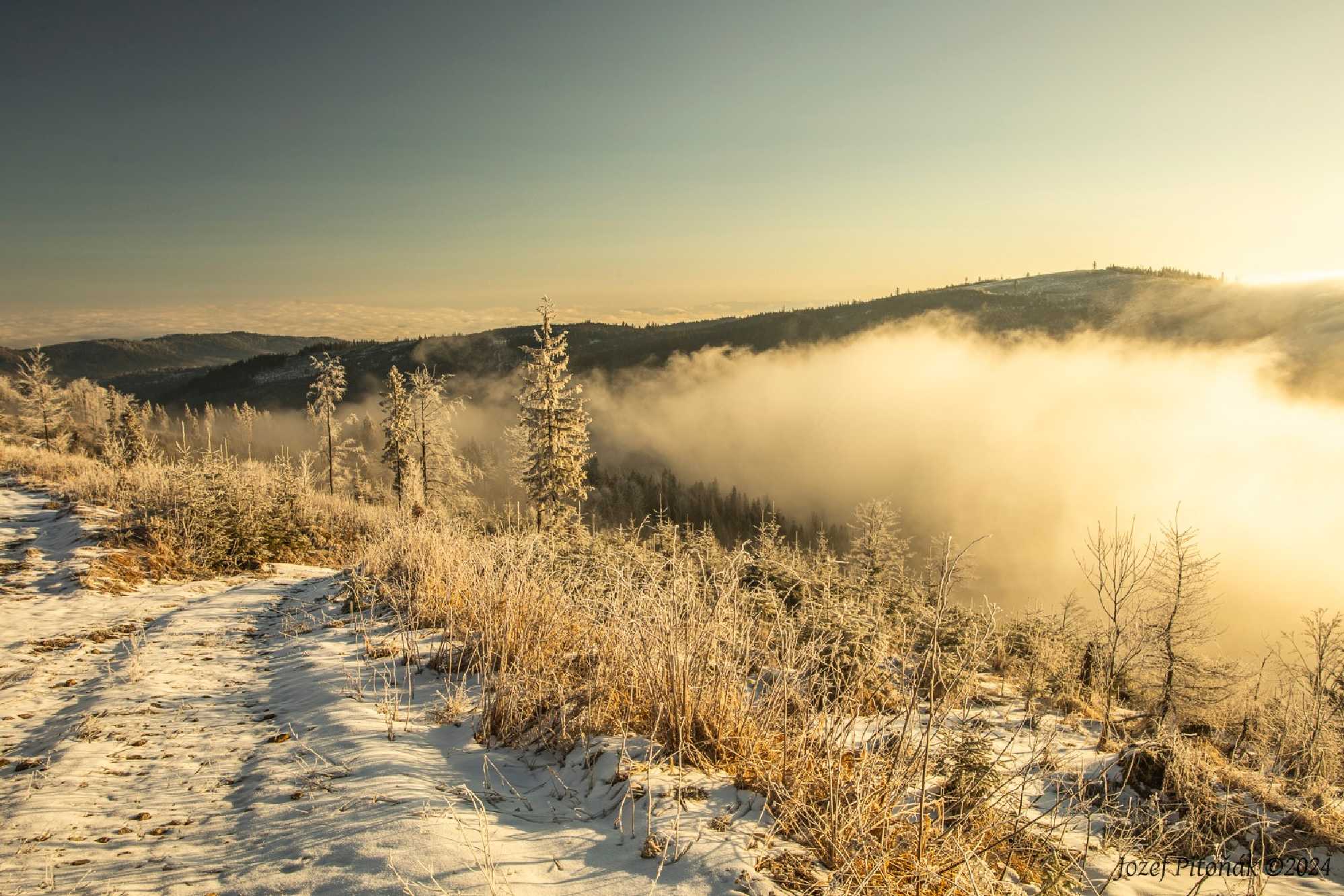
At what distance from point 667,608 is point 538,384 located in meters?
24.0

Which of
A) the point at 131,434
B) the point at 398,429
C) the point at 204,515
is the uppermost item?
the point at 204,515

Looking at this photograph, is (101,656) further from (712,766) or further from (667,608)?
(712,766)

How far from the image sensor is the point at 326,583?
9.98 metres

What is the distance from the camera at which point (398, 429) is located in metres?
35.1

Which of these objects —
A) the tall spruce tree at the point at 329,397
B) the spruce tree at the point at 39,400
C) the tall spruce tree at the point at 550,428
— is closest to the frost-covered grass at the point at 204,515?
the tall spruce tree at the point at 550,428

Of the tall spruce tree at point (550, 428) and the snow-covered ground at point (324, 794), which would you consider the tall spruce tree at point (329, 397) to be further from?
the snow-covered ground at point (324, 794)

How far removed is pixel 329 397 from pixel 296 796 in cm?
3972

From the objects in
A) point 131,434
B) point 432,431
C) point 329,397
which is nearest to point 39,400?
point 131,434

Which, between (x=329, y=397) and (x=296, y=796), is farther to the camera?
(x=329, y=397)

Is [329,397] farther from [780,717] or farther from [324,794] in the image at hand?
[780,717]

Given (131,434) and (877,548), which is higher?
(131,434)

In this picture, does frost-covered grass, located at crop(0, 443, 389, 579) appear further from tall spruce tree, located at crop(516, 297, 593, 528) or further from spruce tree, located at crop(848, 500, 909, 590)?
spruce tree, located at crop(848, 500, 909, 590)

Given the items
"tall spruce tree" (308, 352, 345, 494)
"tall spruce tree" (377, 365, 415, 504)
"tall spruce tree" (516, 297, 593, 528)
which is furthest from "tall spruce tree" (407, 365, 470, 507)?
"tall spruce tree" (308, 352, 345, 494)

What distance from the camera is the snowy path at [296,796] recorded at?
251 centimetres
